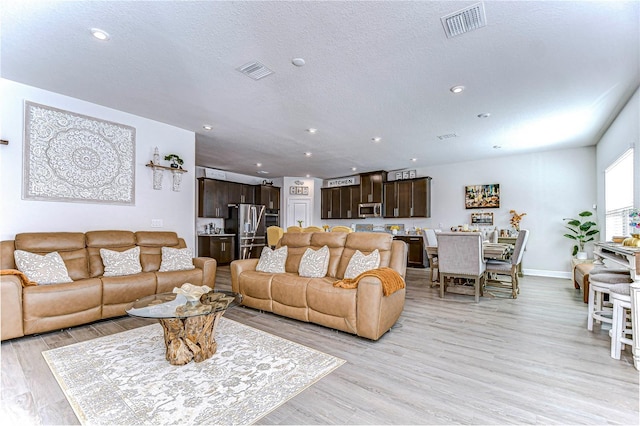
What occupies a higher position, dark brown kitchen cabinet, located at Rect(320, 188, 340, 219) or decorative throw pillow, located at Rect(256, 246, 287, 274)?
dark brown kitchen cabinet, located at Rect(320, 188, 340, 219)

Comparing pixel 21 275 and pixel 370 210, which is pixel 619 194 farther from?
pixel 21 275

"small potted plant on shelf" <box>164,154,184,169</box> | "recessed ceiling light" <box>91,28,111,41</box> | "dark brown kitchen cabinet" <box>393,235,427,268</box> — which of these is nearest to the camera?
"recessed ceiling light" <box>91,28,111,41</box>

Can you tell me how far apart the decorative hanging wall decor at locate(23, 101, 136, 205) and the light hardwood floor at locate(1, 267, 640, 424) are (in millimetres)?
1778

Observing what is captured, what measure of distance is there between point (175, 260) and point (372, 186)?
235 inches

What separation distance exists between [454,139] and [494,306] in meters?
3.02

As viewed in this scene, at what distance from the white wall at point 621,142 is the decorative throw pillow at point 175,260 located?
229 inches

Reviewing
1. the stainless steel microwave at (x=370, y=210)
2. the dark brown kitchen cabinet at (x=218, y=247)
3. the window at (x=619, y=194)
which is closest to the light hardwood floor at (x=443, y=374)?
the window at (x=619, y=194)

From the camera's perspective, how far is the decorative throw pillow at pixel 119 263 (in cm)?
356

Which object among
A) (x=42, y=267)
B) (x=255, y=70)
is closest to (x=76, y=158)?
(x=42, y=267)

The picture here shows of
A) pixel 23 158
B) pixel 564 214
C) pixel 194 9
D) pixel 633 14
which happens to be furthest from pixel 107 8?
pixel 564 214

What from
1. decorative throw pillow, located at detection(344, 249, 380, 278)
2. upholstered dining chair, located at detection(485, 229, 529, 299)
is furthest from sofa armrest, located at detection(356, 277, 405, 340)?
upholstered dining chair, located at detection(485, 229, 529, 299)

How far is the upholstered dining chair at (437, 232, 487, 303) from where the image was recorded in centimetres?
420

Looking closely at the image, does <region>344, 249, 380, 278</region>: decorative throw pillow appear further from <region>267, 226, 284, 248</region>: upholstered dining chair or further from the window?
<region>267, 226, 284, 248</region>: upholstered dining chair

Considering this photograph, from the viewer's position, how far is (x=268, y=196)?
9.41 metres
